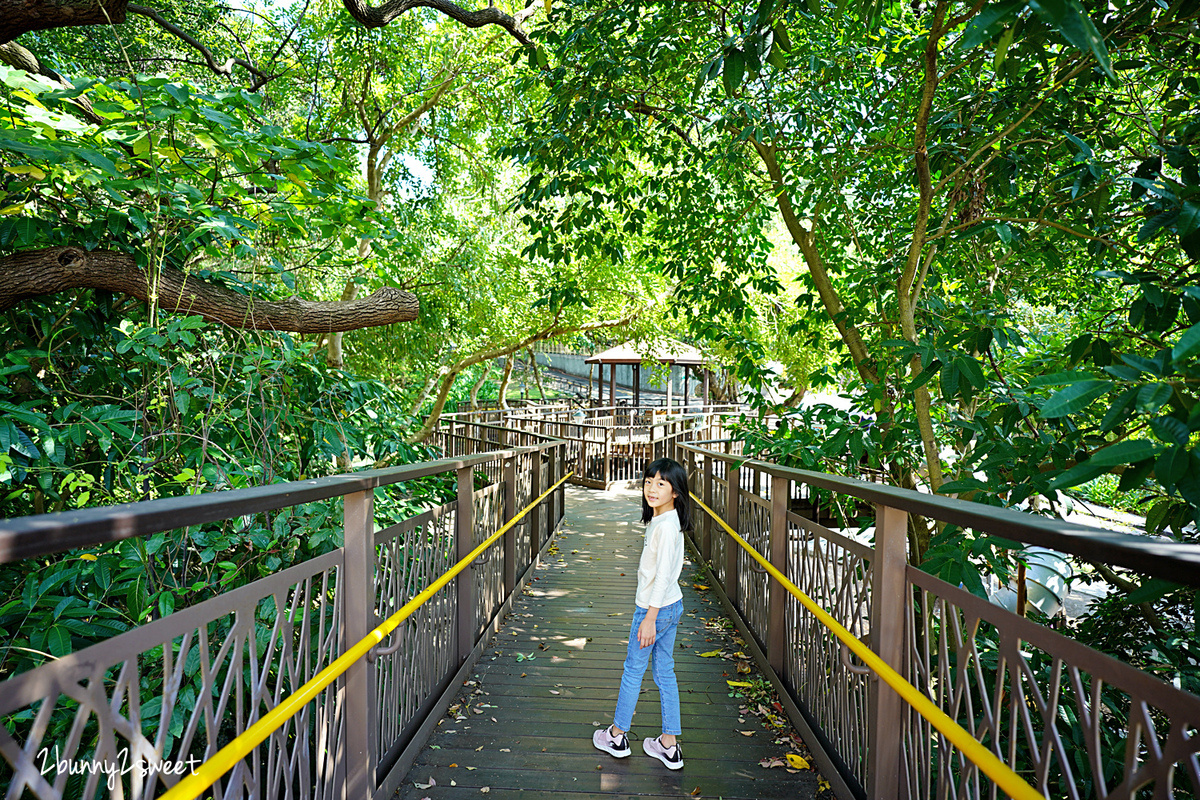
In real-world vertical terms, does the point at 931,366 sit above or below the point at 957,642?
above

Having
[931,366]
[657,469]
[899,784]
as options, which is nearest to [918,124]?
[931,366]

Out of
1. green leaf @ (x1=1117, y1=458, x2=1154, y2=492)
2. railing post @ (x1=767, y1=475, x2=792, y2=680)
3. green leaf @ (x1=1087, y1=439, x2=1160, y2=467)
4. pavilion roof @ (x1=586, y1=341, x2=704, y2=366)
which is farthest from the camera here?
pavilion roof @ (x1=586, y1=341, x2=704, y2=366)

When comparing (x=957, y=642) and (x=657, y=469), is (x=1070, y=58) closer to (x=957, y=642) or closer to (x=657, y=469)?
(x=657, y=469)

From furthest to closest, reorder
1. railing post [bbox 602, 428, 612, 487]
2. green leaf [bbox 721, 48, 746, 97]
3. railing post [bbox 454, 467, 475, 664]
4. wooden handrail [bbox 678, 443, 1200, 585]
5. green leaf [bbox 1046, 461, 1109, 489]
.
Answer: railing post [bbox 602, 428, 612, 487] → railing post [bbox 454, 467, 475, 664] → green leaf [bbox 721, 48, 746, 97] → green leaf [bbox 1046, 461, 1109, 489] → wooden handrail [bbox 678, 443, 1200, 585]

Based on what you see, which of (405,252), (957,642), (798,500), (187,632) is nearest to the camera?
(187,632)

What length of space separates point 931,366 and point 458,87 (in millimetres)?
9585

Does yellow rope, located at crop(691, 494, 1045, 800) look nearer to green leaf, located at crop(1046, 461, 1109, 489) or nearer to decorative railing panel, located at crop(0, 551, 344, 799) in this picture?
green leaf, located at crop(1046, 461, 1109, 489)

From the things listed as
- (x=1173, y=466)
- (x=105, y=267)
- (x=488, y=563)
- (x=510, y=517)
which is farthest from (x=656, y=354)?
(x=1173, y=466)

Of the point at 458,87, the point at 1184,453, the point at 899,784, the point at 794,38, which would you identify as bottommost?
the point at 899,784

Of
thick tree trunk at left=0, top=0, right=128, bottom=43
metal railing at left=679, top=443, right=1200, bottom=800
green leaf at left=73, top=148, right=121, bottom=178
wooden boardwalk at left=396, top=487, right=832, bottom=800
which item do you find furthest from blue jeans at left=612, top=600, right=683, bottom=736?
thick tree trunk at left=0, top=0, right=128, bottom=43

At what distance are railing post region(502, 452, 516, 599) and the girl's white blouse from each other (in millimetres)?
2155

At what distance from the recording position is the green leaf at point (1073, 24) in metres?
1.07

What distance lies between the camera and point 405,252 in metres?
9.22

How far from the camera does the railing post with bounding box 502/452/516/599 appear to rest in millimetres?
5207
